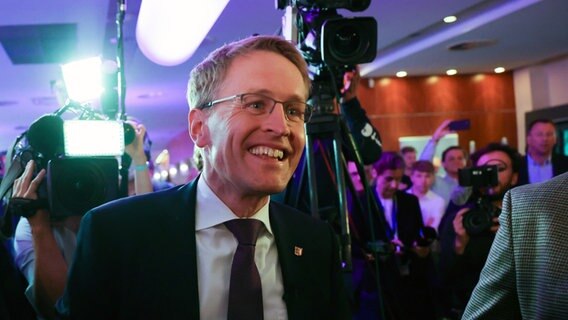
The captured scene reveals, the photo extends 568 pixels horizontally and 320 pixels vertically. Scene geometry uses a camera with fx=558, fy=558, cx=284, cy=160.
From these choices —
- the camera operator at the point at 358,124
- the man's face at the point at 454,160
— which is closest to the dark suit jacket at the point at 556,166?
the man's face at the point at 454,160

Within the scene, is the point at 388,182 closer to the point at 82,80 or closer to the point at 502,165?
the point at 502,165

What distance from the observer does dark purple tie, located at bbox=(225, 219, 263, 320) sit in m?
1.04

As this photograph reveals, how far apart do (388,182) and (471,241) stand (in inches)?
38.4

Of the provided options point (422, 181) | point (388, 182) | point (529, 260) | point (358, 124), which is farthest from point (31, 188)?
point (422, 181)

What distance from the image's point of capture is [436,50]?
5613mm

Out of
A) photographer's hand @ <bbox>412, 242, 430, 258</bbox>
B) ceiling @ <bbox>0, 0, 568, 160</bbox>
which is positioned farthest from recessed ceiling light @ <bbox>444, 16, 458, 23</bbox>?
photographer's hand @ <bbox>412, 242, 430, 258</bbox>

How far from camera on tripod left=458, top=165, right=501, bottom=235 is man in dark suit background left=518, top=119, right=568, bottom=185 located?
1.62 meters

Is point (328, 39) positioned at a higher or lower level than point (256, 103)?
higher

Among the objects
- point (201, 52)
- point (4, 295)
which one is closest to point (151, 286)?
point (4, 295)

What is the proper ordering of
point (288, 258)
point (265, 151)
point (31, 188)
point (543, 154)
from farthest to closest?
point (543, 154) < point (31, 188) < point (288, 258) < point (265, 151)

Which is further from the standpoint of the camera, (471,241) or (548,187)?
(471,241)

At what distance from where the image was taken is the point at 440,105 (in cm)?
700

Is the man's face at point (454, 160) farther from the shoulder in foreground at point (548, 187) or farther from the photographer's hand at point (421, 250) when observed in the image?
the shoulder in foreground at point (548, 187)

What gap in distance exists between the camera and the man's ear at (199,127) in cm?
112
